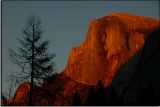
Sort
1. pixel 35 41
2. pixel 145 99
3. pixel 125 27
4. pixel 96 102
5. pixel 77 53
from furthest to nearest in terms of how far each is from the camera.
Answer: pixel 77 53
pixel 125 27
pixel 96 102
pixel 145 99
pixel 35 41

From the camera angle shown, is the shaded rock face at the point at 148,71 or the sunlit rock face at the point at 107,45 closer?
the shaded rock face at the point at 148,71

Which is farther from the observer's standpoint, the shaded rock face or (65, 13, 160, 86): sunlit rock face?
(65, 13, 160, 86): sunlit rock face

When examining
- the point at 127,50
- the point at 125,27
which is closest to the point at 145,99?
the point at 127,50

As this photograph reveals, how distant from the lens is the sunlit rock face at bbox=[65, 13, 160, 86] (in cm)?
12988

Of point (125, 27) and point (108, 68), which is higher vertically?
point (125, 27)

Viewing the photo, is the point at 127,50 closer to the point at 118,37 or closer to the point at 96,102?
the point at 118,37

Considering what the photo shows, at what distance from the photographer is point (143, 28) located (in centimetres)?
13988

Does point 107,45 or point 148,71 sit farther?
point 107,45

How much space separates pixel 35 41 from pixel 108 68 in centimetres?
11292

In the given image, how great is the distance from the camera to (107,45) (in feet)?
447

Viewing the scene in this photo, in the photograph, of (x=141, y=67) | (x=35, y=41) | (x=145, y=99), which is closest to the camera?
(x=35, y=41)

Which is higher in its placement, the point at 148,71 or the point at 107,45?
the point at 148,71

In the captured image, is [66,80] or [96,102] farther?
[66,80]

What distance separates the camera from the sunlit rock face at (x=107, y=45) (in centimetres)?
12988
